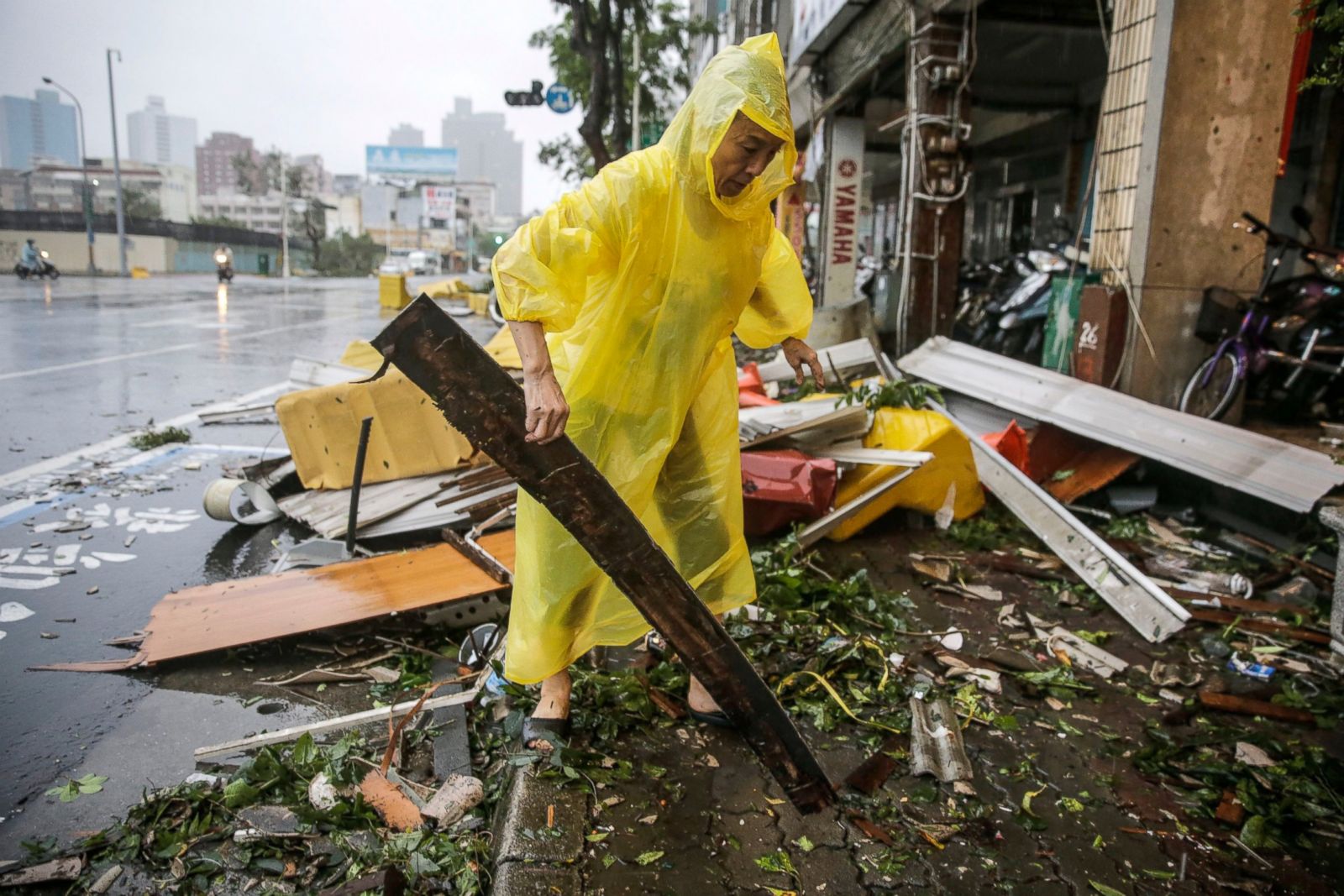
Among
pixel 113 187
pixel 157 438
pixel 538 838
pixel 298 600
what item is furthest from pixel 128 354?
pixel 113 187

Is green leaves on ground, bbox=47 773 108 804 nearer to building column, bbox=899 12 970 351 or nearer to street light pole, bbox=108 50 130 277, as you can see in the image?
building column, bbox=899 12 970 351

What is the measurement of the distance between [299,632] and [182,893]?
1.27 metres

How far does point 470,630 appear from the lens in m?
3.28

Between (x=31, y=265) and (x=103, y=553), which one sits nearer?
(x=103, y=553)

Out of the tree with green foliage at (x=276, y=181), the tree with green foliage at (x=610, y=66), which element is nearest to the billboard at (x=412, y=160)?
the tree with green foliage at (x=276, y=181)

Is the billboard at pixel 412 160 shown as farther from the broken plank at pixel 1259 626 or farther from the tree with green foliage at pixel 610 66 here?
the broken plank at pixel 1259 626

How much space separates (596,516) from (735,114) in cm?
99

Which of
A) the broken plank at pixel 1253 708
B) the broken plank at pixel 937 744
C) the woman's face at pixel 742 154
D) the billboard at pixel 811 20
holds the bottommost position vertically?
the broken plank at pixel 1253 708

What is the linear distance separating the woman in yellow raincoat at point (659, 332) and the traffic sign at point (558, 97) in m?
15.2

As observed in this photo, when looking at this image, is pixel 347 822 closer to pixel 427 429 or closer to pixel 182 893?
pixel 182 893

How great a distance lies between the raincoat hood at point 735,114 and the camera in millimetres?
1959

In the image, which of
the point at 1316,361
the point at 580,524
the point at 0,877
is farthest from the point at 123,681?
the point at 1316,361

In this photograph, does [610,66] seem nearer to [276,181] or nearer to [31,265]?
[31,265]

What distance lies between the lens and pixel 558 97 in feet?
53.7
